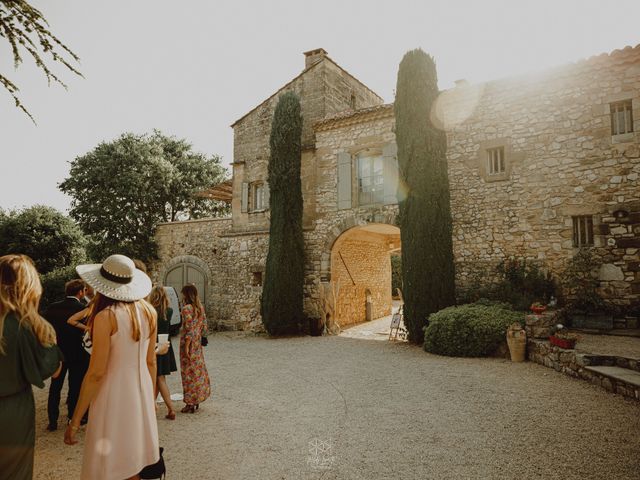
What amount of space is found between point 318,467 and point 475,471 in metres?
1.29

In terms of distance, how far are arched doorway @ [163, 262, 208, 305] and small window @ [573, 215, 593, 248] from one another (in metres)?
11.5

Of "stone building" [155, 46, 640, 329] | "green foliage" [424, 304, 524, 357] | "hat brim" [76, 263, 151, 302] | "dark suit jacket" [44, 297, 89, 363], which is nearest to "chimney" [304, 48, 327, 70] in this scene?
"stone building" [155, 46, 640, 329]

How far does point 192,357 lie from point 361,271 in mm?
10090

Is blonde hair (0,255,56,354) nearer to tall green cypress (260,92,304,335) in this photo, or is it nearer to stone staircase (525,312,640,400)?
Result: stone staircase (525,312,640,400)

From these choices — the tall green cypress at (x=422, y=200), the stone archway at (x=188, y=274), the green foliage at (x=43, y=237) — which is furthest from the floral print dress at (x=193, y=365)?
the green foliage at (x=43, y=237)

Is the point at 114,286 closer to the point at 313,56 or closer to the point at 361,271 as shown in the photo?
the point at 361,271

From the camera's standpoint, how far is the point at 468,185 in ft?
32.8

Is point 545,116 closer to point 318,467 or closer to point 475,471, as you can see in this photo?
point 475,471

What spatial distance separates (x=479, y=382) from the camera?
18.6 feet

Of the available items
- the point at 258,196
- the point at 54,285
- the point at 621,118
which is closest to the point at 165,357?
the point at 258,196

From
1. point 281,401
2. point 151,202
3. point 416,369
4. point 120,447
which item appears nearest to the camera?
point 120,447

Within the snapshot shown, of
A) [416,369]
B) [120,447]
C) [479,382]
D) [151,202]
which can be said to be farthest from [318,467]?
[151,202]

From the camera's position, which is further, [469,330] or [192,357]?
[469,330]

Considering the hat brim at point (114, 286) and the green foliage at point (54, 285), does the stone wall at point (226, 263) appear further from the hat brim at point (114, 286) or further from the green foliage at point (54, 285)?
the hat brim at point (114, 286)
